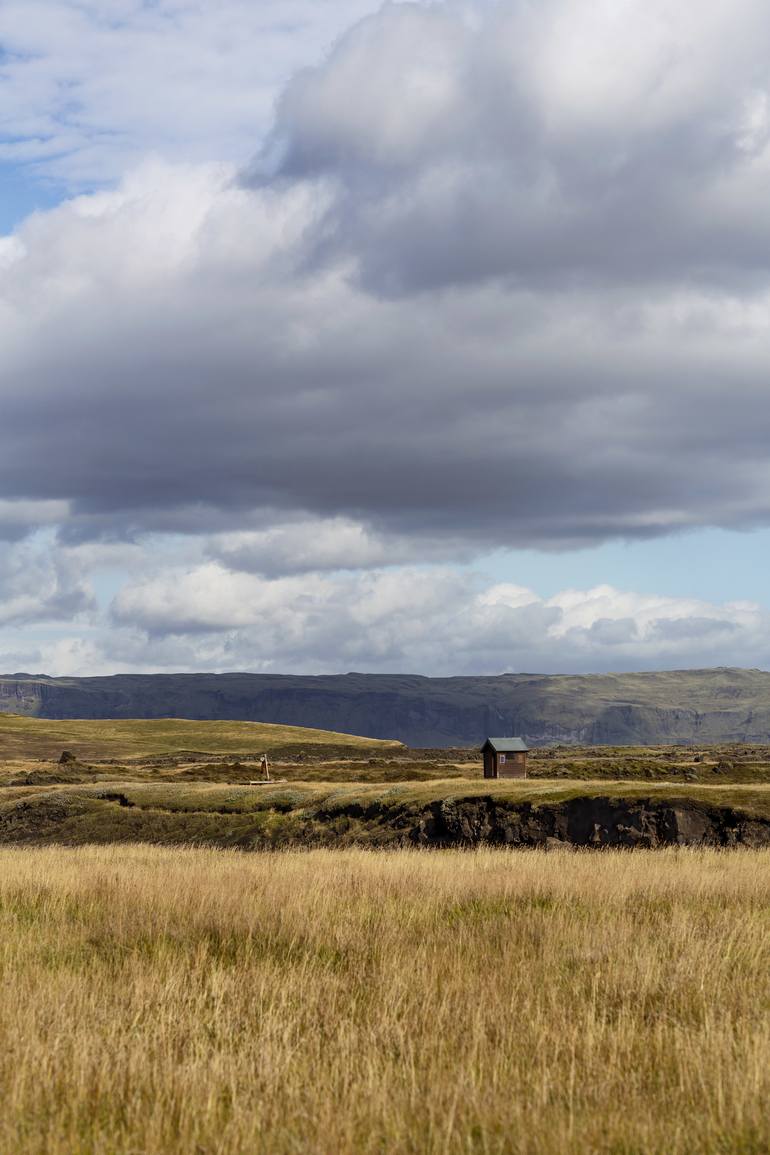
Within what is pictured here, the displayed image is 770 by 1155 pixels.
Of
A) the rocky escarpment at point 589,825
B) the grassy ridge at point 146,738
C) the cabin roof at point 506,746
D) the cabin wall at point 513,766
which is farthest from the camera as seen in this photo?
the grassy ridge at point 146,738

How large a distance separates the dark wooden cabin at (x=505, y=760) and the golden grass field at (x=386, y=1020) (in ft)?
161

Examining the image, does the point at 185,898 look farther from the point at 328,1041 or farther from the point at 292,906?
the point at 328,1041

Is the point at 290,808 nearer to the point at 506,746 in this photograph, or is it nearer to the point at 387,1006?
the point at 506,746

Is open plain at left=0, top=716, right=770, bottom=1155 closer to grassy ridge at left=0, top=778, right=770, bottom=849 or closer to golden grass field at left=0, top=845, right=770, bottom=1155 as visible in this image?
golden grass field at left=0, top=845, right=770, bottom=1155

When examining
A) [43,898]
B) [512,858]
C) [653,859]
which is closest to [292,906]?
[43,898]

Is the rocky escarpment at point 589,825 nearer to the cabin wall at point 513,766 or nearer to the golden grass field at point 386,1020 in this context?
the cabin wall at point 513,766

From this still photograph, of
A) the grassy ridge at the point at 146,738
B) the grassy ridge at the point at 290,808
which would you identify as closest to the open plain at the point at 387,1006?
the grassy ridge at the point at 290,808

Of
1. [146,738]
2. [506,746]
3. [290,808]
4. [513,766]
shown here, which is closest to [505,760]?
[513,766]

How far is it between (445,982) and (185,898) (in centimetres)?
516

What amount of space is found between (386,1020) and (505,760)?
56303mm

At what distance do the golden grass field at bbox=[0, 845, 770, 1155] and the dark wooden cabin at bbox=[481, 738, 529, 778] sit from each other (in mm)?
49011

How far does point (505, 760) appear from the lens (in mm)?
62781

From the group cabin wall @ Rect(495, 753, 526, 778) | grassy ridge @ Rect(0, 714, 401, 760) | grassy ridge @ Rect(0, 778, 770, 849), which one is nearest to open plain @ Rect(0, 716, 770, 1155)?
grassy ridge @ Rect(0, 778, 770, 849)

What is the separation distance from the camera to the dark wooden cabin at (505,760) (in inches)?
2457
